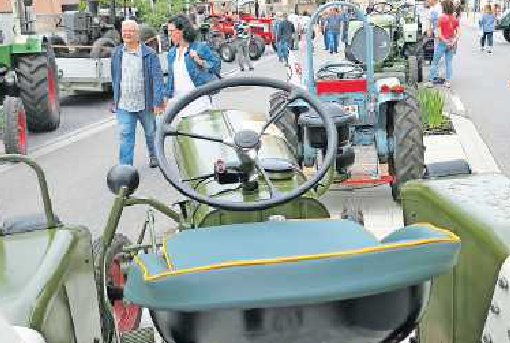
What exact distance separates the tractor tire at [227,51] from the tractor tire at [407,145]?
1787 cm

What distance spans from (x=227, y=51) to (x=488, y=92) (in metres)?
11.3

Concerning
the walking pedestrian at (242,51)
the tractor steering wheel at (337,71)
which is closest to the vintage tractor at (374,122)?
the tractor steering wheel at (337,71)

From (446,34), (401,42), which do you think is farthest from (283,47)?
(446,34)

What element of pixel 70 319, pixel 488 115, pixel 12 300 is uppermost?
pixel 12 300

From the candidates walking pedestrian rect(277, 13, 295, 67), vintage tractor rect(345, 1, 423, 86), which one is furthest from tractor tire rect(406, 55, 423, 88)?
walking pedestrian rect(277, 13, 295, 67)

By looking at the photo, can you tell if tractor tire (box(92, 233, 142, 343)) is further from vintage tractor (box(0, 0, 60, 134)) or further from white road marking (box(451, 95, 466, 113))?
white road marking (box(451, 95, 466, 113))

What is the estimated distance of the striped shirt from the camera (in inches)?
320

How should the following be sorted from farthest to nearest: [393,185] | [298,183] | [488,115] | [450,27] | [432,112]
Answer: [450,27] → [488,115] → [432,112] → [393,185] → [298,183]

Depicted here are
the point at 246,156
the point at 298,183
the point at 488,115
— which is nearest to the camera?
the point at 246,156

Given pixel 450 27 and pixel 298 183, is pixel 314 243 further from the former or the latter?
pixel 450 27

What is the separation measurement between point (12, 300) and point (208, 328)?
466mm

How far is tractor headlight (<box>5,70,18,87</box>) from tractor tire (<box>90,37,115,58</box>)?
3.86 m

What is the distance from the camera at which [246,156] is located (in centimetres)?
272

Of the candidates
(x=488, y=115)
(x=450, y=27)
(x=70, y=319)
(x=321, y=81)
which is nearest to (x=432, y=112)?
(x=488, y=115)
